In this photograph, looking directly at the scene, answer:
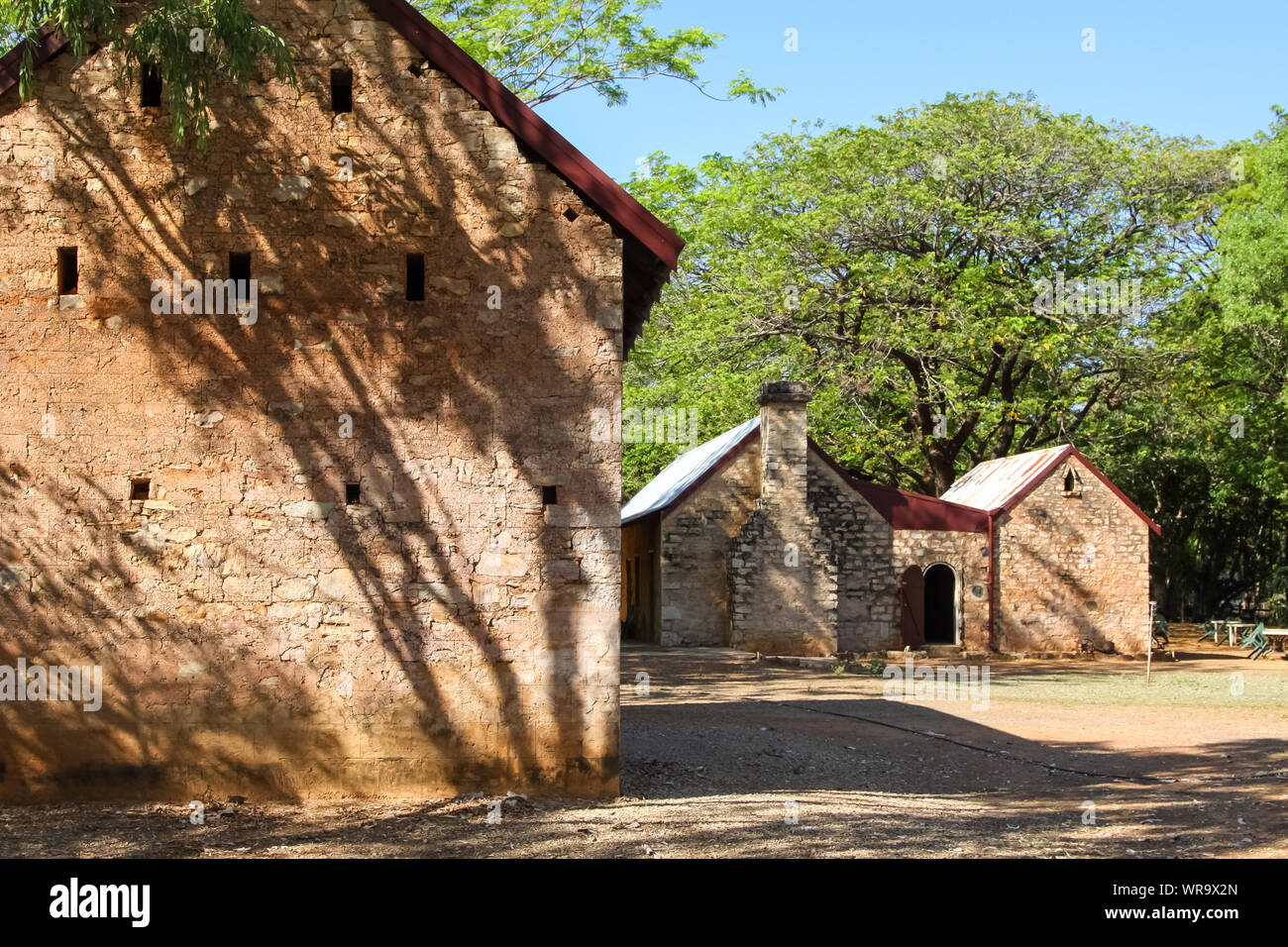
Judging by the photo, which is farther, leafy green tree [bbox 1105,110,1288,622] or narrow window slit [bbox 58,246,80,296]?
leafy green tree [bbox 1105,110,1288,622]

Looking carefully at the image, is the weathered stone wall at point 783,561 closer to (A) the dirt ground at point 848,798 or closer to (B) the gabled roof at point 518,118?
(A) the dirt ground at point 848,798

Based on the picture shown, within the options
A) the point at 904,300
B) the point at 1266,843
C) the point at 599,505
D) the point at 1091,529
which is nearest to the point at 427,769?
the point at 599,505

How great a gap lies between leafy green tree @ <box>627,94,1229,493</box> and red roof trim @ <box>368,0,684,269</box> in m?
21.7

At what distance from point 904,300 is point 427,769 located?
25474 mm

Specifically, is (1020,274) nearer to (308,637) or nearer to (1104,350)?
(1104,350)

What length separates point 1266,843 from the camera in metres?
9.07

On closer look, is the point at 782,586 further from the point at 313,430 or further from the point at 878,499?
the point at 313,430

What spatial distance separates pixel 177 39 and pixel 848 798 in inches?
318

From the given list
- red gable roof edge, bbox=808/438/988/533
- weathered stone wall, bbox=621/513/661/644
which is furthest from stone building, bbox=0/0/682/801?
red gable roof edge, bbox=808/438/988/533

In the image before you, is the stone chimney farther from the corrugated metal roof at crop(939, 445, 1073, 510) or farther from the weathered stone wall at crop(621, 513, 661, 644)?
the corrugated metal roof at crop(939, 445, 1073, 510)

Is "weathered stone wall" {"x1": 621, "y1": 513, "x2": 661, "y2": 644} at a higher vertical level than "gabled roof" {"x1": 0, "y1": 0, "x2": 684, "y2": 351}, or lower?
lower

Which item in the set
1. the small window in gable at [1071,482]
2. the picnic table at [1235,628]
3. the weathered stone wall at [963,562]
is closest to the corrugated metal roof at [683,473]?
the weathered stone wall at [963,562]

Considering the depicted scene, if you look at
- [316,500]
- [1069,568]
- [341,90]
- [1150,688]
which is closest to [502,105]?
[341,90]

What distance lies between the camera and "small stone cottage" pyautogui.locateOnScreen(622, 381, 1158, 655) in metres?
28.0
